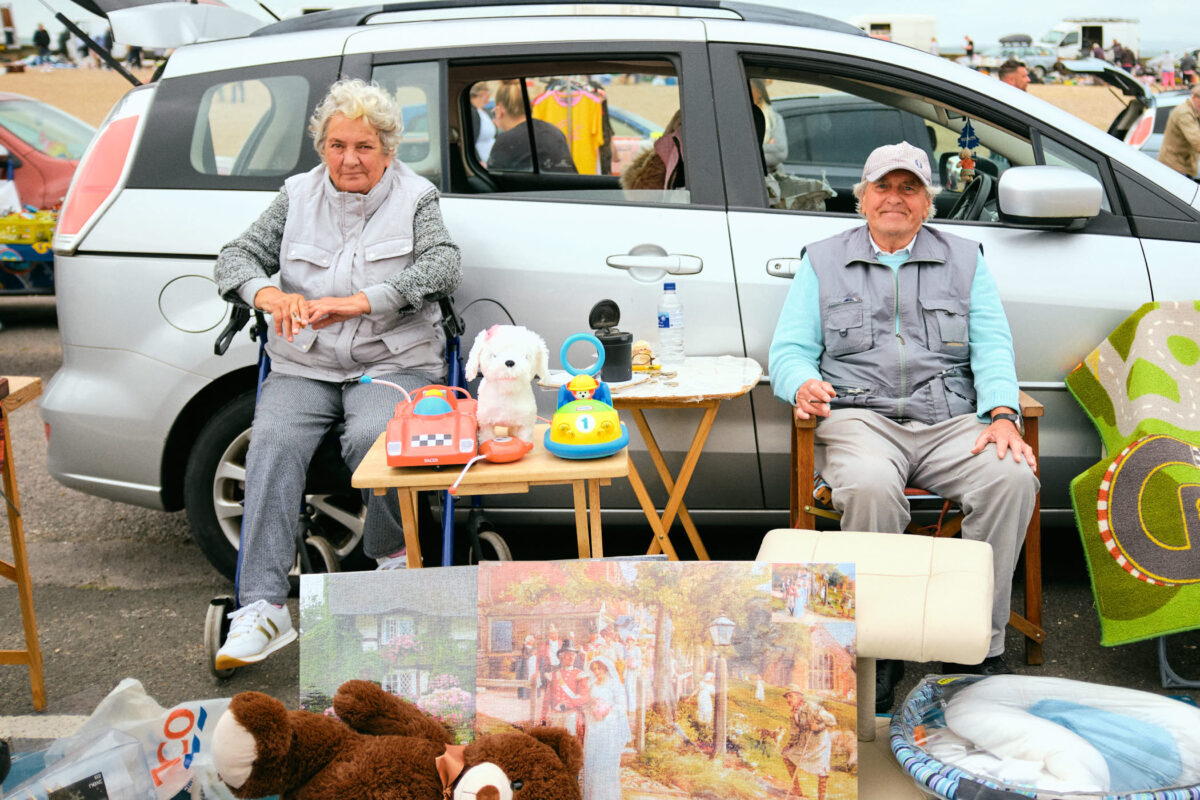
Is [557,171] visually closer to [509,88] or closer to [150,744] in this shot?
[509,88]

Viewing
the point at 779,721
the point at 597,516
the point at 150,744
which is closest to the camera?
the point at 779,721

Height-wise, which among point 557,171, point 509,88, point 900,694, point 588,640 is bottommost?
point 900,694

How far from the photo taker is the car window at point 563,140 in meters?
3.65

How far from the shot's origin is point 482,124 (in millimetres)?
4570

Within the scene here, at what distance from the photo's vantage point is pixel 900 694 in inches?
122

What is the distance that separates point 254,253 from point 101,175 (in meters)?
0.70

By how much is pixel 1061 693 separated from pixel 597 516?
1.13m

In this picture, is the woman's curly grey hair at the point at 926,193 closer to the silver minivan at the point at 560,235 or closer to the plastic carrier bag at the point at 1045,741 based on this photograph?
the silver minivan at the point at 560,235

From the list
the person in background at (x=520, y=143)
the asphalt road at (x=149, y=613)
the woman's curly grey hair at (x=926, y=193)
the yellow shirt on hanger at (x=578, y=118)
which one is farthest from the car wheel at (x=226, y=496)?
the woman's curly grey hair at (x=926, y=193)

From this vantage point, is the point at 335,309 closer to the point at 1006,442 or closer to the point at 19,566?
the point at 19,566

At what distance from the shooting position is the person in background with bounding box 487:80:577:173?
4.54 m

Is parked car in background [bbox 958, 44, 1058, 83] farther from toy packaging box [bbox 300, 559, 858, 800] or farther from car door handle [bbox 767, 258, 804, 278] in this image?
toy packaging box [bbox 300, 559, 858, 800]

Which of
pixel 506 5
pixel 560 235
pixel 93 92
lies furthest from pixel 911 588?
pixel 93 92

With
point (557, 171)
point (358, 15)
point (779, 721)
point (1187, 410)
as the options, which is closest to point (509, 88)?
point (557, 171)
